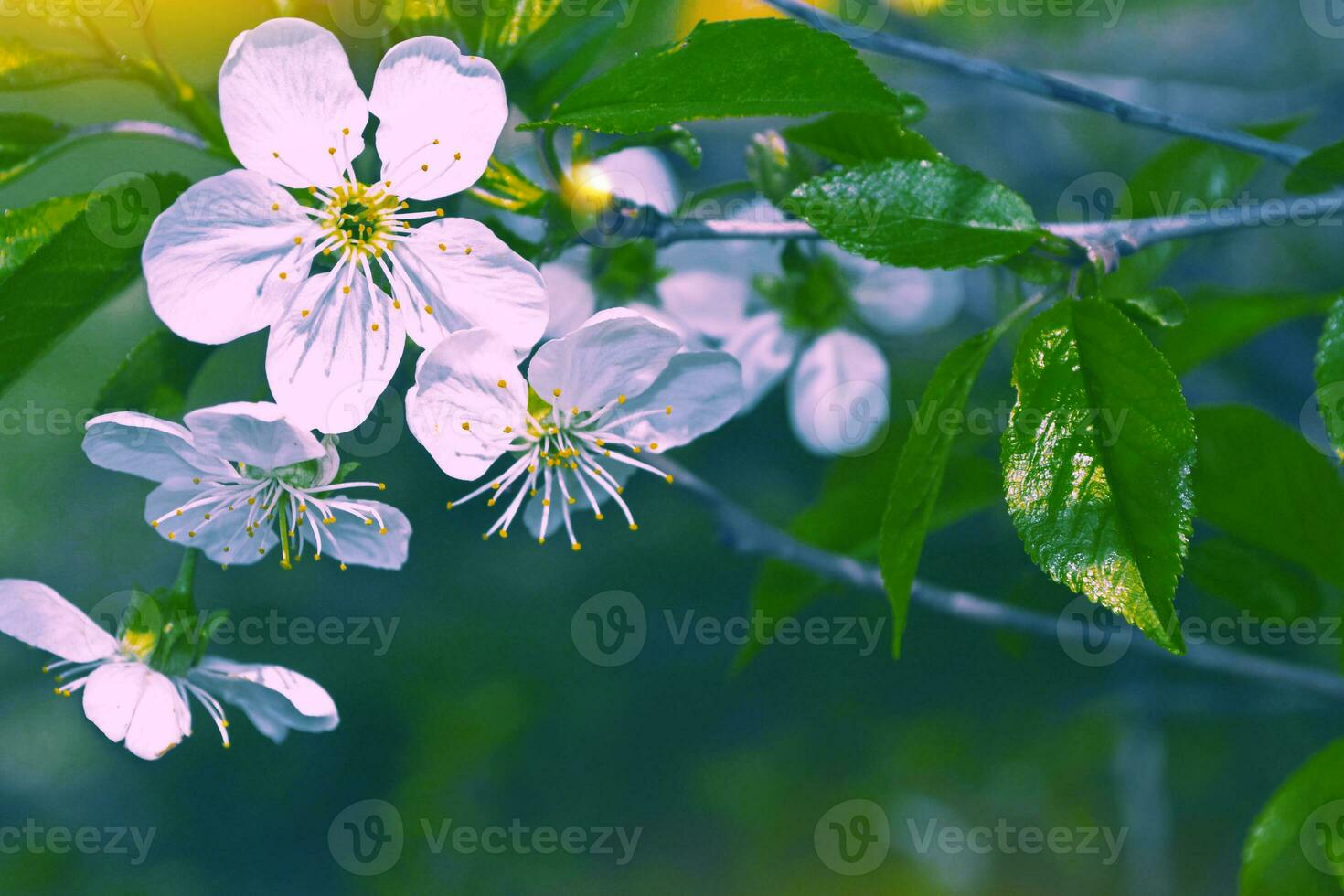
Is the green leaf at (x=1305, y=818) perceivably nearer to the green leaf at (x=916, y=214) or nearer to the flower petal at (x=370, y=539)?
the green leaf at (x=916, y=214)

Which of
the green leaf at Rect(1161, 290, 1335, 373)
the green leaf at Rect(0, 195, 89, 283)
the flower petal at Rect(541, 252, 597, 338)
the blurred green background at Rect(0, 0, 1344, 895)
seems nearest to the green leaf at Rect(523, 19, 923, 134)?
the green leaf at Rect(0, 195, 89, 283)

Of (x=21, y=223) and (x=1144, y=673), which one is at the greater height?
(x=21, y=223)

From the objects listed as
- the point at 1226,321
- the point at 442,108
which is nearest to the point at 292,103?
the point at 442,108

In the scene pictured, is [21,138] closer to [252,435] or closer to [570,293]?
[252,435]

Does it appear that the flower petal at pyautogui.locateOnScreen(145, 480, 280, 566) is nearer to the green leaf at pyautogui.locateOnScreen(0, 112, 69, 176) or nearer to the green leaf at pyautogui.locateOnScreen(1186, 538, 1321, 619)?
the green leaf at pyautogui.locateOnScreen(0, 112, 69, 176)

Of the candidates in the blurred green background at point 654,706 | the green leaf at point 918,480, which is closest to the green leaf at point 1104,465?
the green leaf at point 918,480

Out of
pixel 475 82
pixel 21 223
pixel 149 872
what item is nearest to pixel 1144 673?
pixel 475 82

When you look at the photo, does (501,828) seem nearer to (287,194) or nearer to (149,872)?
(149,872)
